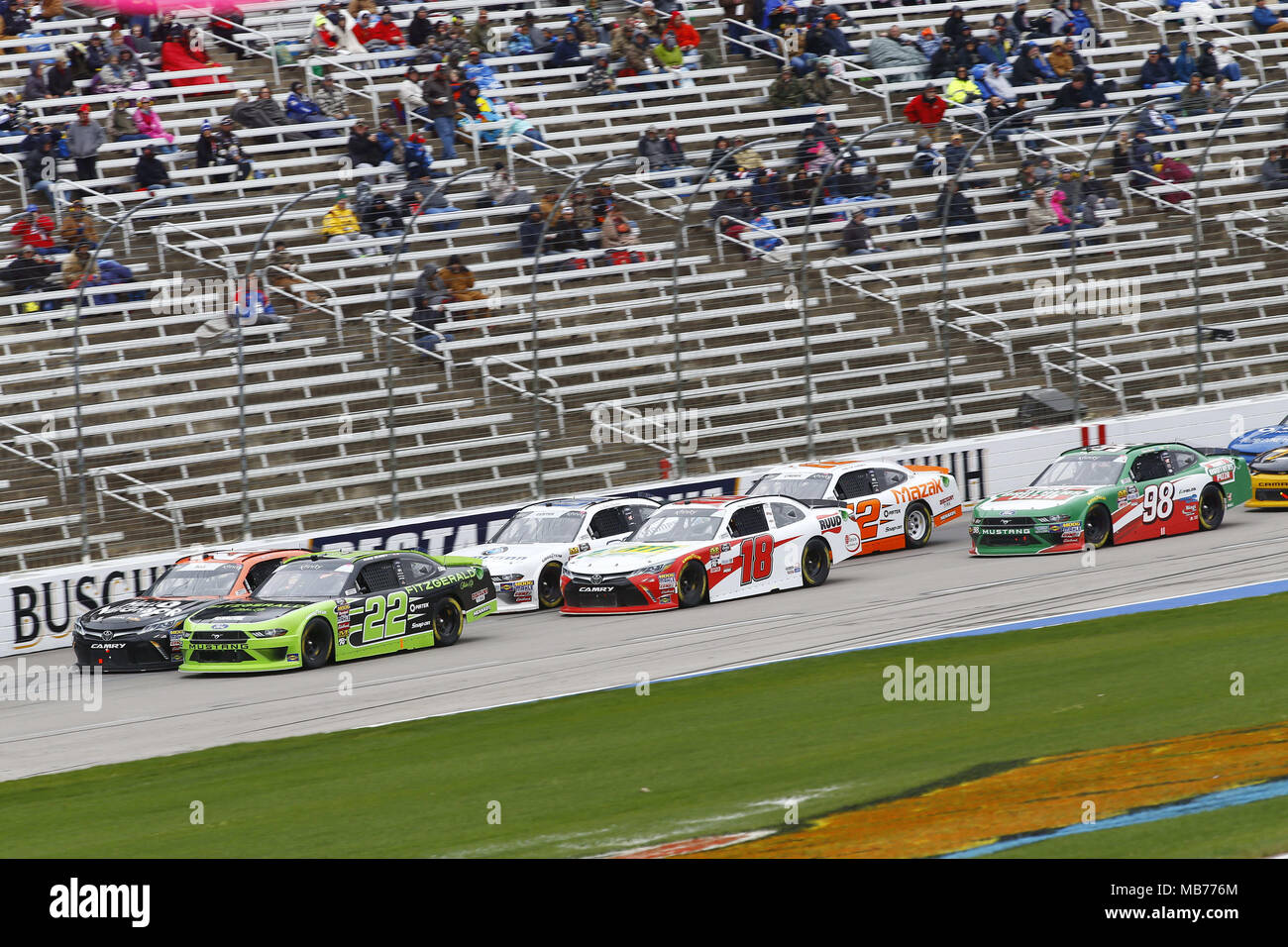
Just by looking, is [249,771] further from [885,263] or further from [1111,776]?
[885,263]

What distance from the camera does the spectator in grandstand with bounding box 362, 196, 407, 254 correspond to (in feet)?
88.8

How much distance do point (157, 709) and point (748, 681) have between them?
18.7 ft

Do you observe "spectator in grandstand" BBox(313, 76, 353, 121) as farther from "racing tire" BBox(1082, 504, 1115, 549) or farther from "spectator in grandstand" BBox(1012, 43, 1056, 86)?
"racing tire" BBox(1082, 504, 1115, 549)

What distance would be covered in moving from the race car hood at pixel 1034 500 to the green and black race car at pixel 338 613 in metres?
6.95

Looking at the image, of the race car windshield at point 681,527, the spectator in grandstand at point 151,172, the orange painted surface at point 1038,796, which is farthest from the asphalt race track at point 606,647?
the spectator in grandstand at point 151,172

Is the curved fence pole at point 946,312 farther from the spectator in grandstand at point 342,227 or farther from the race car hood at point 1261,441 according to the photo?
the spectator in grandstand at point 342,227

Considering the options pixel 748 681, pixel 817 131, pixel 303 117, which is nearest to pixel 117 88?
pixel 303 117

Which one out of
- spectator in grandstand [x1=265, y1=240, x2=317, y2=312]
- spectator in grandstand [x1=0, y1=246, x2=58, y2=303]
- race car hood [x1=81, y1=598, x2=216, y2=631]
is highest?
spectator in grandstand [x1=0, y1=246, x2=58, y2=303]

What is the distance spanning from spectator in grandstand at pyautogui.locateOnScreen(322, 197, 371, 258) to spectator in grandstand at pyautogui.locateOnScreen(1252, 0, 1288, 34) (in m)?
22.4

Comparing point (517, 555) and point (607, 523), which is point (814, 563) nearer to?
point (607, 523)

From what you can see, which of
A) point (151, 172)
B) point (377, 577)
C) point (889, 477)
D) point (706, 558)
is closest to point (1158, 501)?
point (889, 477)

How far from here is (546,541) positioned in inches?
901

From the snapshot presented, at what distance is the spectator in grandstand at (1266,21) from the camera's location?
39062 millimetres

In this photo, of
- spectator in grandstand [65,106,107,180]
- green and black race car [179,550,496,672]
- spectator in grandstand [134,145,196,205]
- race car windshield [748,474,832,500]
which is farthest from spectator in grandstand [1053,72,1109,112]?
green and black race car [179,550,496,672]
